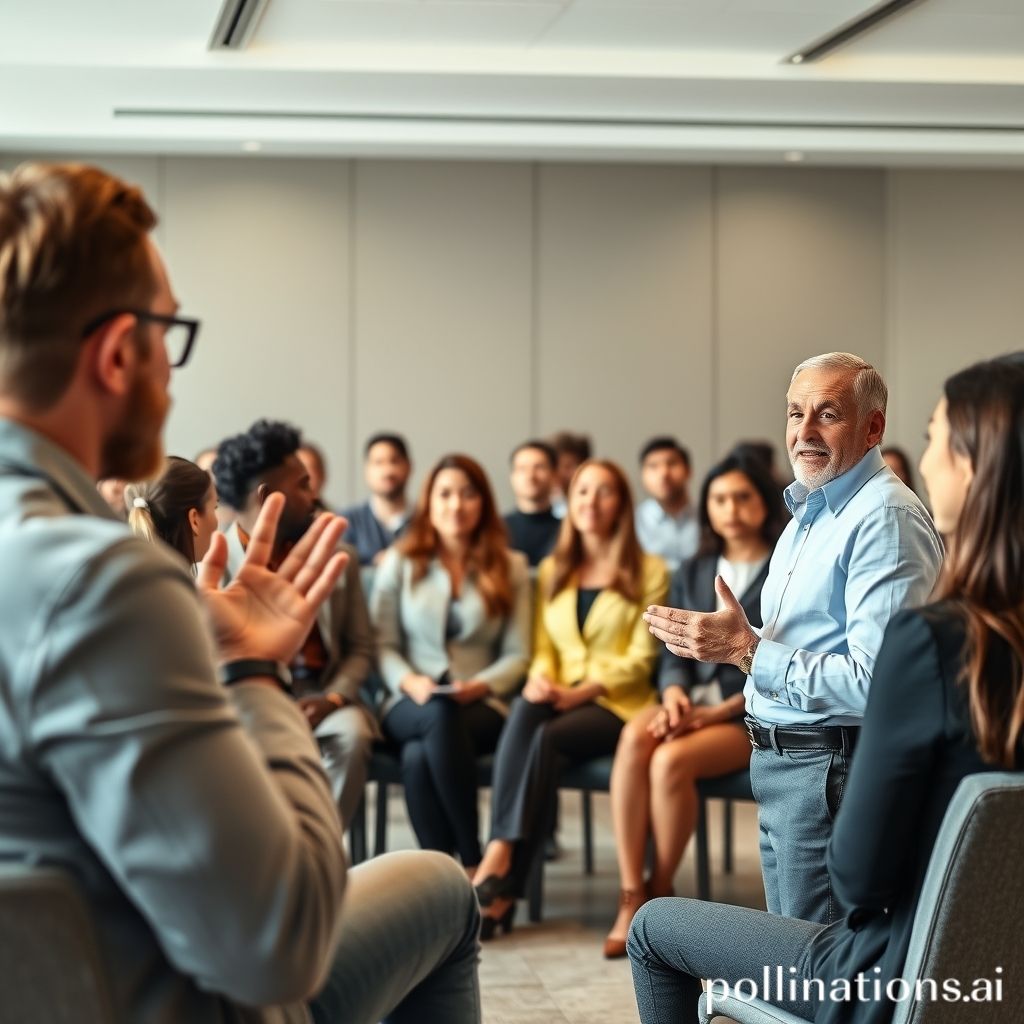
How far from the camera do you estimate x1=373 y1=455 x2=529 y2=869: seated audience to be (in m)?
4.39

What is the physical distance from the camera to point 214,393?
8.22 meters

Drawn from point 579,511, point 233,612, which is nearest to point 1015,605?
point 233,612

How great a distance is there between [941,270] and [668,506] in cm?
301

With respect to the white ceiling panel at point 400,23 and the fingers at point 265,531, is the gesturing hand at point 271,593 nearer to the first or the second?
the fingers at point 265,531

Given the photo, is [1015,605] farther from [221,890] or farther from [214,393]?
[214,393]

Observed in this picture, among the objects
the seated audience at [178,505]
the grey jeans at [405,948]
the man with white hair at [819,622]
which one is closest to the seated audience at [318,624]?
the seated audience at [178,505]

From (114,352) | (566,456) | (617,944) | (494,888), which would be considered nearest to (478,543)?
(494,888)

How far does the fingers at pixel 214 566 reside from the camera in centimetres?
139

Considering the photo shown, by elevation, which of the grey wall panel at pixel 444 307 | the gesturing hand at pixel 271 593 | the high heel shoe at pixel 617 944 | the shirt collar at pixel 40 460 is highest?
the grey wall panel at pixel 444 307

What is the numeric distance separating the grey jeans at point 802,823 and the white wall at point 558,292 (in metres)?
5.99

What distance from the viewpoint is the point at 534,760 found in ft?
13.8

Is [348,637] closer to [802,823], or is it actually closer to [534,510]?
[534,510]

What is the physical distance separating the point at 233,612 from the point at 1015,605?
2.85 feet

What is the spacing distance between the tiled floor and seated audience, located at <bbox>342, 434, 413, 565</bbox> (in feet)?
4.63
